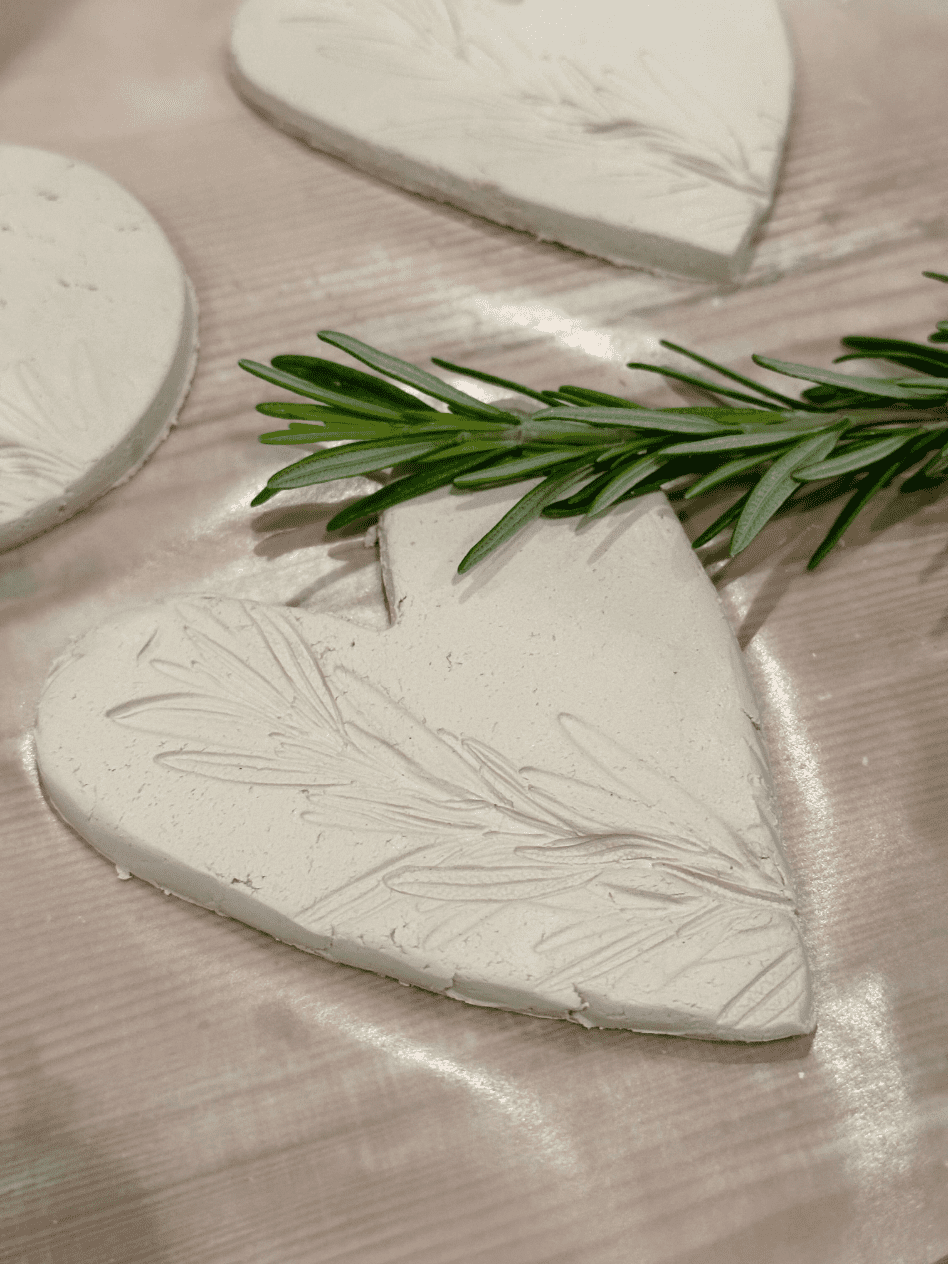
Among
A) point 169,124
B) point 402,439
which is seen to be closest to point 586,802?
point 402,439

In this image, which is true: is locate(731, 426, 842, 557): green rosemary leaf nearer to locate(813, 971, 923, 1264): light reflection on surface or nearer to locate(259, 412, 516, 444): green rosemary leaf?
locate(259, 412, 516, 444): green rosemary leaf

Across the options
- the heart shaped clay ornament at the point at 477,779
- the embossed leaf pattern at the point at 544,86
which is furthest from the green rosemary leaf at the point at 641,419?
the embossed leaf pattern at the point at 544,86

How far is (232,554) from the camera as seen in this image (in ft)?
3.36

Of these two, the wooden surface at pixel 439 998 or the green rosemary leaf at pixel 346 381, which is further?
the green rosemary leaf at pixel 346 381

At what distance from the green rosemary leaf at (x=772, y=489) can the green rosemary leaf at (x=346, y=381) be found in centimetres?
30

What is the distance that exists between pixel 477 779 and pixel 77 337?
1.99ft

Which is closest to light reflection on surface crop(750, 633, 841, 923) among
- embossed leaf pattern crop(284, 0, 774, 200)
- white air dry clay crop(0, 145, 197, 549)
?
embossed leaf pattern crop(284, 0, 774, 200)

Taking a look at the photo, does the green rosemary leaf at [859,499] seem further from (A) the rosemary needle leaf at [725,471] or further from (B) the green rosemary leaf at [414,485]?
(B) the green rosemary leaf at [414,485]

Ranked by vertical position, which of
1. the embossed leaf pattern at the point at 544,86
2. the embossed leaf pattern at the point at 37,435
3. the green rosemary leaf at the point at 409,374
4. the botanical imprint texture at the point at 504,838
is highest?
the embossed leaf pattern at the point at 544,86

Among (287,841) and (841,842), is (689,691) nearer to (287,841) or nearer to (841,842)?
(841,842)

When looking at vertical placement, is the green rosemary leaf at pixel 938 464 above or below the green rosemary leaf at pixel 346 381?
above

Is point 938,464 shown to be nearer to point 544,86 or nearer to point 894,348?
point 894,348

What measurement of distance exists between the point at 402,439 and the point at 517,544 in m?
0.15

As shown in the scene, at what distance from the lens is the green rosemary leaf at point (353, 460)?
0.90m
